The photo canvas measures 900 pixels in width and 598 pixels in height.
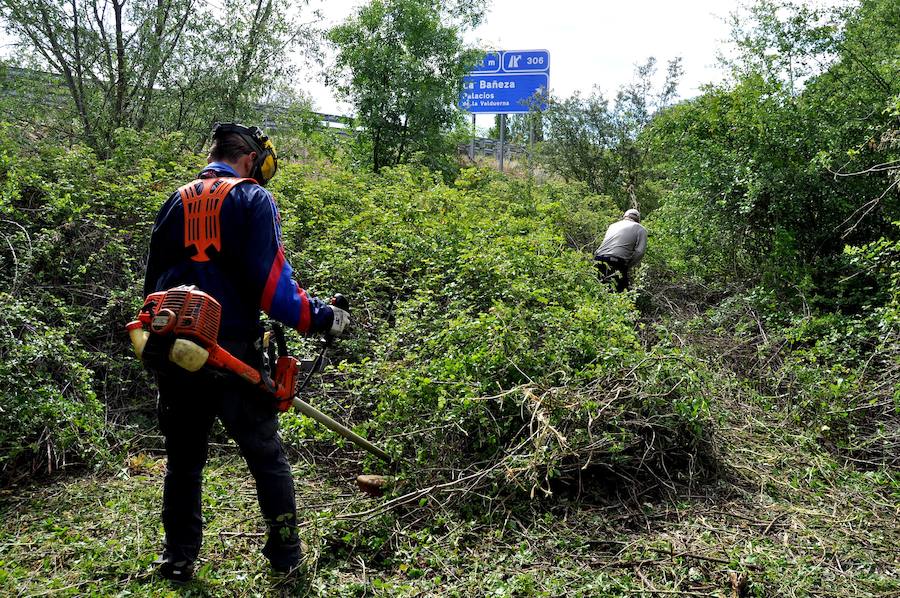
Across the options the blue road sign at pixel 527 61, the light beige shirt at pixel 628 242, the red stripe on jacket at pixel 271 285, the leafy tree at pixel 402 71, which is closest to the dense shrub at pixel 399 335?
the light beige shirt at pixel 628 242

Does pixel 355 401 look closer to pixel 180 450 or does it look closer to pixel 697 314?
pixel 180 450

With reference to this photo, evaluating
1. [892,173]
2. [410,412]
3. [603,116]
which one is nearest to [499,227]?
[410,412]

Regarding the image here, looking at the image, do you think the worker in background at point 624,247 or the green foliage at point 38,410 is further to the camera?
the worker in background at point 624,247

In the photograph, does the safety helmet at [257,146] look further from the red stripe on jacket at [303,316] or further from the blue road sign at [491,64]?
the blue road sign at [491,64]

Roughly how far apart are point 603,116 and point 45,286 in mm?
11701

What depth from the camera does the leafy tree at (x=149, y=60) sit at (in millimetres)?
8969

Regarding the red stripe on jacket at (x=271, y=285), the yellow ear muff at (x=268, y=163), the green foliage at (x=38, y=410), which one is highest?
the yellow ear muff at (x=268, y=163)

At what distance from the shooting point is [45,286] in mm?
5520

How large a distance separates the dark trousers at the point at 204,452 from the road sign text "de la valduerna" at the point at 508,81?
536 inches

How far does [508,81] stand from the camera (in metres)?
16.0

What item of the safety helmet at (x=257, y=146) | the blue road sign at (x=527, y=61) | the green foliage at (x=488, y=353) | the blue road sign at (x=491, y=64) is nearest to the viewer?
the safety helmet at (x=257, y=146)

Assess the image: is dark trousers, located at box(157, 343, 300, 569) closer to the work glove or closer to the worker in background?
the work glove

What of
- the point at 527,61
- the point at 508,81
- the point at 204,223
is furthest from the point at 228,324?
the point at 527,61

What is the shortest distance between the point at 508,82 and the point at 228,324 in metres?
14.2
